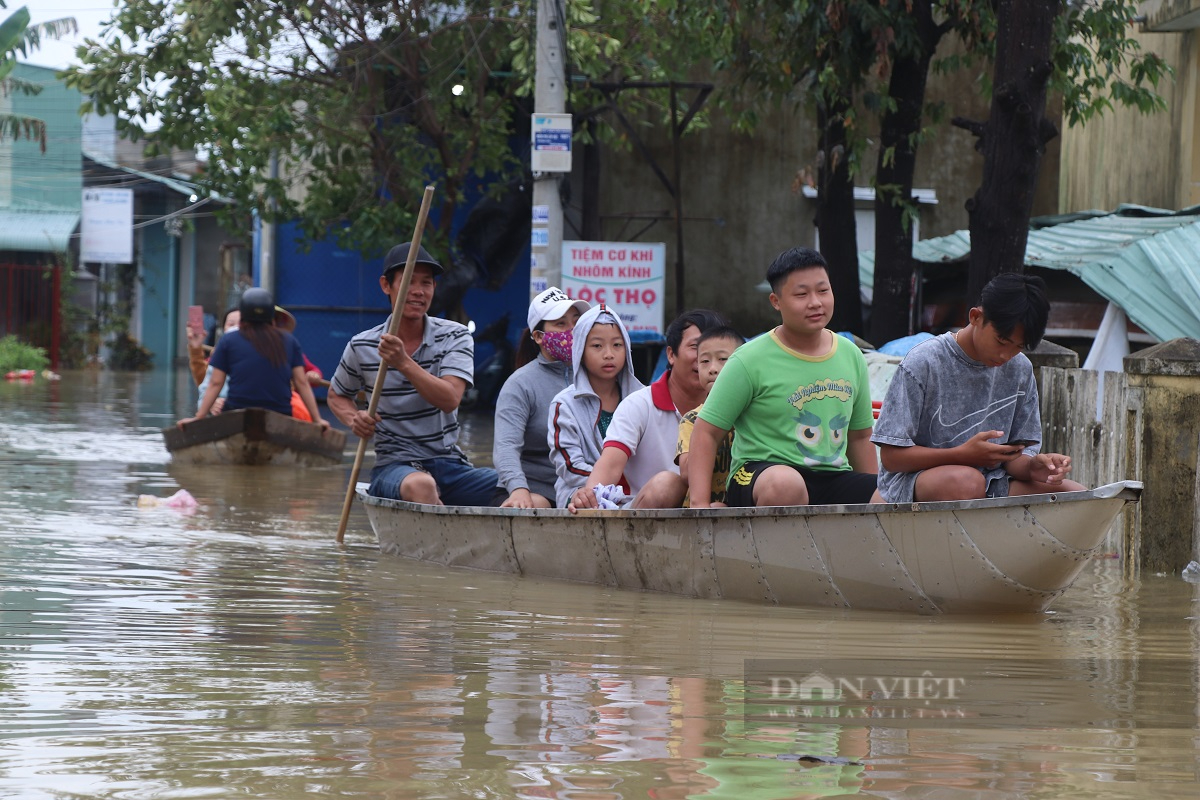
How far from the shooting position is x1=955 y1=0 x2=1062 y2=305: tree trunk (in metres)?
9.50

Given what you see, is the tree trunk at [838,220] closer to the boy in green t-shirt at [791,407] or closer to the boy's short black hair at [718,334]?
the boy's short black hair at [718,334]

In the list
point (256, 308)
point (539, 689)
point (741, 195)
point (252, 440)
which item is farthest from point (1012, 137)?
point (741, 195)

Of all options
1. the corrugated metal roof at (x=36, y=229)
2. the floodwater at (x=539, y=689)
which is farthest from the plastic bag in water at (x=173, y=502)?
the corrugated metal roof at (x=36, y=229)

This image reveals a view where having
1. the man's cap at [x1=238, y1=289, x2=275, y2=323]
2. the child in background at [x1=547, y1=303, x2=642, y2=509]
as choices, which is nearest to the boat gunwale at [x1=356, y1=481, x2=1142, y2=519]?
the child in background at [x1=547, y1=303, x2=642, y2=509]

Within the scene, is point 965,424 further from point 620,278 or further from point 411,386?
point 620,278

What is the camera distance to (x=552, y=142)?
12.3m

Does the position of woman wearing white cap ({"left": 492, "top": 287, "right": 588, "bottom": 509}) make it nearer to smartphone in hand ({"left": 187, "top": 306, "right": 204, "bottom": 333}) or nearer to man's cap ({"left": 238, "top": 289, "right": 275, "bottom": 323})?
man's cap ({"left": 238, "top": 289, "right": 275, "bottom": 323})

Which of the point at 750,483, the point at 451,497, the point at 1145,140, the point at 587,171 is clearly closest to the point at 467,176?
the point at 587,171

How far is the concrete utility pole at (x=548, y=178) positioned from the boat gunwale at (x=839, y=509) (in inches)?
220

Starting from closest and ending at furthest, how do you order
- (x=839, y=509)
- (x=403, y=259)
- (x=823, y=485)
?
(x=839, y=509) → (x=823, y=485) → (x=403, y=259)

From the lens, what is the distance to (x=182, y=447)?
13.0 m

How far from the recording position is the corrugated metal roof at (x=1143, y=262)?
11.8m

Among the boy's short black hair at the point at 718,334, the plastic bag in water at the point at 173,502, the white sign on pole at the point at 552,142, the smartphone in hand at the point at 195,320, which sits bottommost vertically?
the plastic bag in water at the point at 173,502

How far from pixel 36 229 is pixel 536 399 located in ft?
93.6
